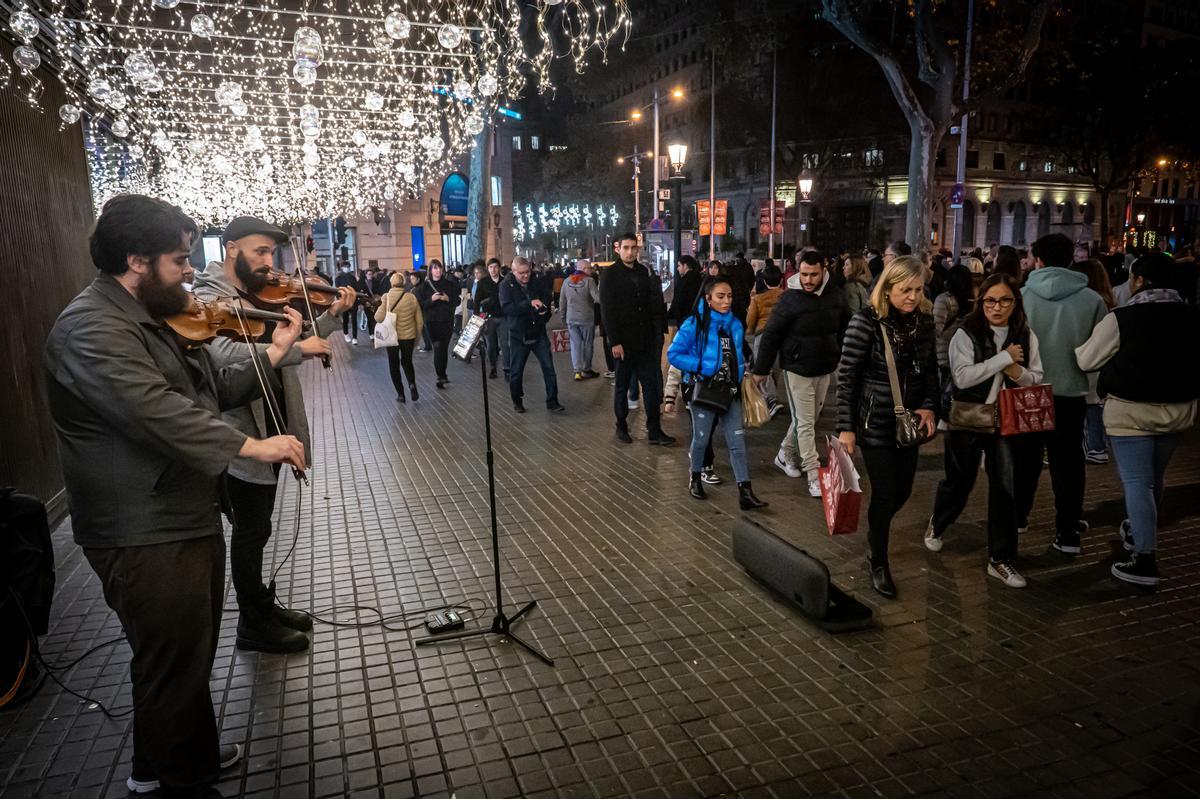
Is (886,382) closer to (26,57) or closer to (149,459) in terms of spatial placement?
(149,459)

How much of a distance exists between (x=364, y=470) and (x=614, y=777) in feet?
17.7

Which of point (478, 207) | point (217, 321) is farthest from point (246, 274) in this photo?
point (478, 207)

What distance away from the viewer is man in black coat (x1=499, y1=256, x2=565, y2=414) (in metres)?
10.6

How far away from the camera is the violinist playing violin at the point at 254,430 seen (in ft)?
12.5

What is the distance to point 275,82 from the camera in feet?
53.8

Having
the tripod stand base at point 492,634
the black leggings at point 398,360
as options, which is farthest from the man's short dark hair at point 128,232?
the black leggings at point 398,360

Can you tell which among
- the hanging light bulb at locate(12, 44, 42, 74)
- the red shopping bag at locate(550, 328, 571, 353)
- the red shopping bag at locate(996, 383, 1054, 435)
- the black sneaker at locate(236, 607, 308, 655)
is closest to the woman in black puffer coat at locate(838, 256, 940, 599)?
the red shopping bag at locate(996, 383, 1054, 435)

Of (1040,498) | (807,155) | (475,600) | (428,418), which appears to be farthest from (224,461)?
(807,155)

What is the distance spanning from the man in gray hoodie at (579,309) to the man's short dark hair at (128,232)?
10064mm

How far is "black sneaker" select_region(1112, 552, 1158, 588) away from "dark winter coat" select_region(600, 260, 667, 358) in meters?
4.94

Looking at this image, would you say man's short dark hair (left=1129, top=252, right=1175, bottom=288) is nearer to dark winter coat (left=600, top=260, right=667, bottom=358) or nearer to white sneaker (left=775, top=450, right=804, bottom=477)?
white sneaker (left=775, top=450, right=804, bottom=477)

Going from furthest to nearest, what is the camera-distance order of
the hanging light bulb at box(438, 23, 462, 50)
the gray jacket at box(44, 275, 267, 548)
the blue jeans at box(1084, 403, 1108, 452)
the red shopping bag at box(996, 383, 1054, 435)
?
the hanging light bulb at box(438, 23, 462, 50)
the blue jeans at box(1084, 403, 1108, 452)
the red shopping bag at box(996, 383, 1054, 435)
the gray jacket at box(44, 275, 267, 548)

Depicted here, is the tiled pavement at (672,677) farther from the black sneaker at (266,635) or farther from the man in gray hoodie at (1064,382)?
the man in gray hoodie at (1064,382)

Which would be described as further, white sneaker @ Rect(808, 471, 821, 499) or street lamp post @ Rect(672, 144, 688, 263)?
street lamp post @ Rect(672, 144, 688, 263)
